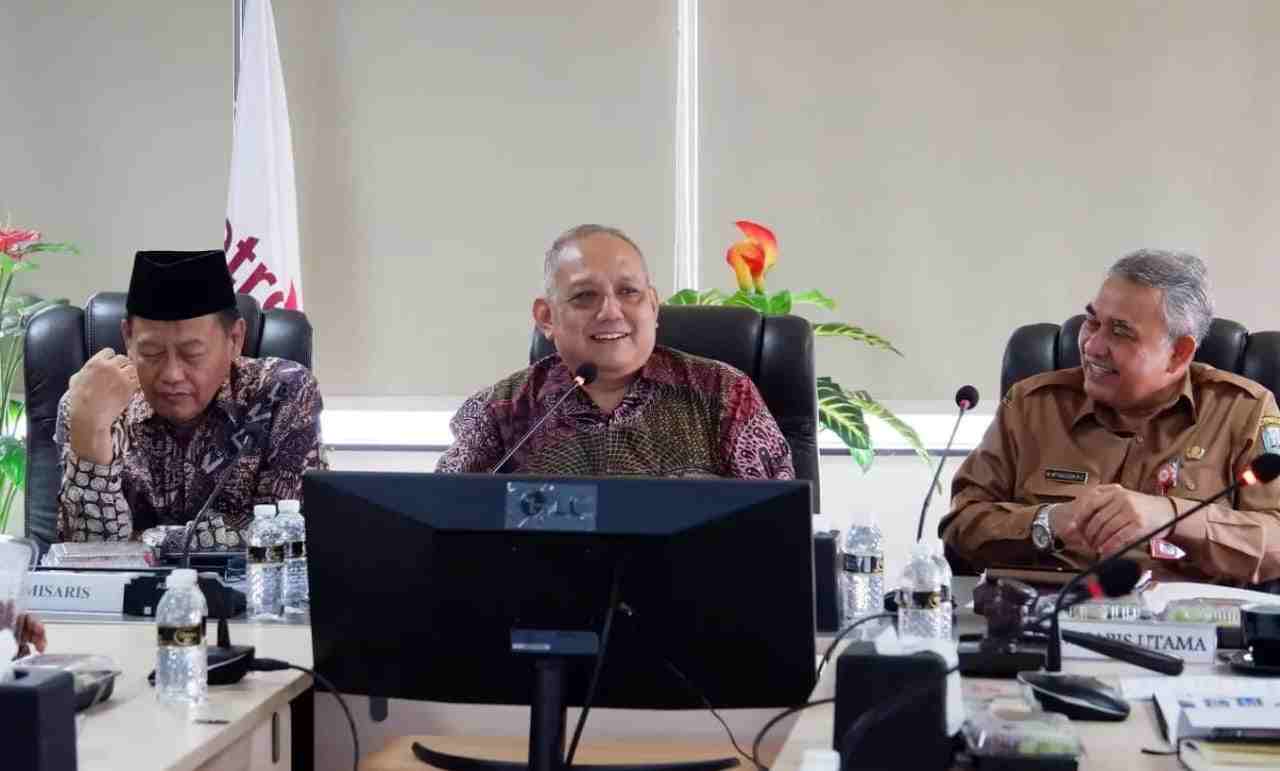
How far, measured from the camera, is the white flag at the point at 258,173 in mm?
4117

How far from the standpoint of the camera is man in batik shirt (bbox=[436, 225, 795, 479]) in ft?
8.32

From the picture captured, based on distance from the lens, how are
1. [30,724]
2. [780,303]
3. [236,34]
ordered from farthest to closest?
1. [236,34]
2. [780,303]
3. [30,724]

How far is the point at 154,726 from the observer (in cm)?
152

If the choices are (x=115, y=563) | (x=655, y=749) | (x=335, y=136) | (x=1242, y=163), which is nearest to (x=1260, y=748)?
(x=655, y=749)

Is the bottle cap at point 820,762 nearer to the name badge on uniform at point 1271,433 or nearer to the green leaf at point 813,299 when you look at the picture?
the name badge on uniform at point 1271,433

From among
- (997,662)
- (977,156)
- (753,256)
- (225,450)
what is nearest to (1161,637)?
(997,662)

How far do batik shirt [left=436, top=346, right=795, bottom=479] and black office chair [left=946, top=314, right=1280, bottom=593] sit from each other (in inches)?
17.2

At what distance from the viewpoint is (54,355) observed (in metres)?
2.78

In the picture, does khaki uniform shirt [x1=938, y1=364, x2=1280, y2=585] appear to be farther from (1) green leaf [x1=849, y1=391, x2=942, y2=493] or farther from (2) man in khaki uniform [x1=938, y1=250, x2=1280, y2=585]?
(1) green leaf [x1=849, y1=391, x2=942, y2=493]

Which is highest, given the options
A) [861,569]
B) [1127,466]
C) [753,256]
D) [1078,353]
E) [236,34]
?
[236,34]

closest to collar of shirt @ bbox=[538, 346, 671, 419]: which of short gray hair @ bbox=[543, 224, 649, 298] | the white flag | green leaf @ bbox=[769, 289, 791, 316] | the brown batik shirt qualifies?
short gray hair @ bbox=[543, 224, 649, 298]

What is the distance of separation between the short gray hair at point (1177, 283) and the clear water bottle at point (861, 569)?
2.64 ft

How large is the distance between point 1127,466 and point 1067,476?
11 centimetres

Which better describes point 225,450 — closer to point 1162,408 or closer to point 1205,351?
point 1162,408
